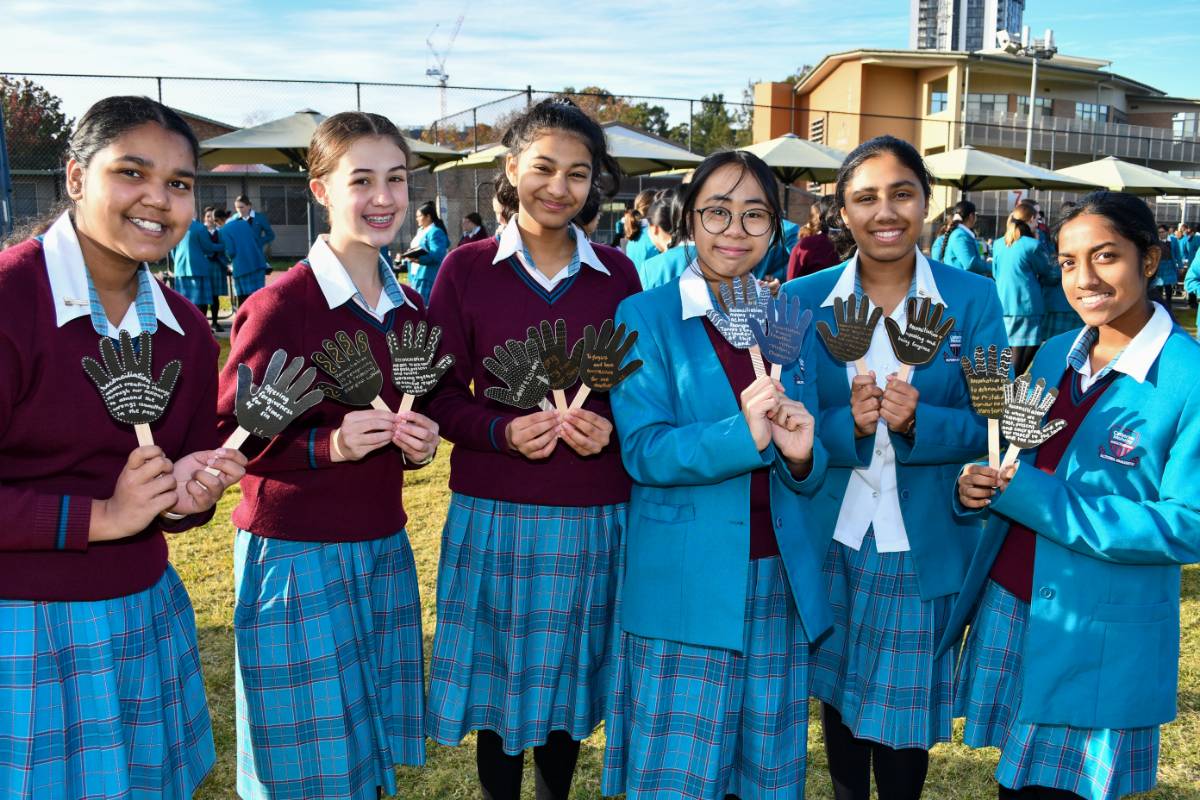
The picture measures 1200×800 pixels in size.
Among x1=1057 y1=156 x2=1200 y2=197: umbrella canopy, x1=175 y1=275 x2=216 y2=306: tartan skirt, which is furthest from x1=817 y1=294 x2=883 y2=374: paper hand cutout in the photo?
x1=1057 y1=156 x2=1200 y2=197: umbrella canopy

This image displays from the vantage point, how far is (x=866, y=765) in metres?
2.29

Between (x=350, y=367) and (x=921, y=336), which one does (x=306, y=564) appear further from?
(x=921, y=336)

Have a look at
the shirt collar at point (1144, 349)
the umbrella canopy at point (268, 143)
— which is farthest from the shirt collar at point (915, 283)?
the umbrella canopy at point (268, 143)

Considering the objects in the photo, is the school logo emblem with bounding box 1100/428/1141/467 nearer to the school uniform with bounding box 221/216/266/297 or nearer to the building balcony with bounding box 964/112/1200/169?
the school uniform with bounding box 221/216/266/297

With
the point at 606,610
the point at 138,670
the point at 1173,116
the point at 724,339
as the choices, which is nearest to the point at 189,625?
the point at 138,670

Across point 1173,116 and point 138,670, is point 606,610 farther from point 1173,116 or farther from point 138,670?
point 1173,116

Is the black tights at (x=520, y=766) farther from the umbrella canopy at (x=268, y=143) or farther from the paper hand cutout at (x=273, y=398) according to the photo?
the umbrella canopy at (x=268, y=143)

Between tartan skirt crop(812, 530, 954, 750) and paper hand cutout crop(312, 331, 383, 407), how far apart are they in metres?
1.18

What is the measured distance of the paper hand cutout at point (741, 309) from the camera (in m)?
1.94

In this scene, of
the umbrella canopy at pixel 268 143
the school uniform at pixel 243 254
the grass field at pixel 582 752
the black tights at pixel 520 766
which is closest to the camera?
the black tights at pixel 520 766

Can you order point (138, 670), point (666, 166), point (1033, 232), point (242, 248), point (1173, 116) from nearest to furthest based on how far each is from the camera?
1. point (138, 670)
2. point (1033, 232)
3. point (242, 248)
4. point (666, 166)
5. point (1173, 116)

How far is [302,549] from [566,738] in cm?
84

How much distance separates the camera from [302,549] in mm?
1996

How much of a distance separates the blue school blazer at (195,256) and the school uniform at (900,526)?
10.1 m
